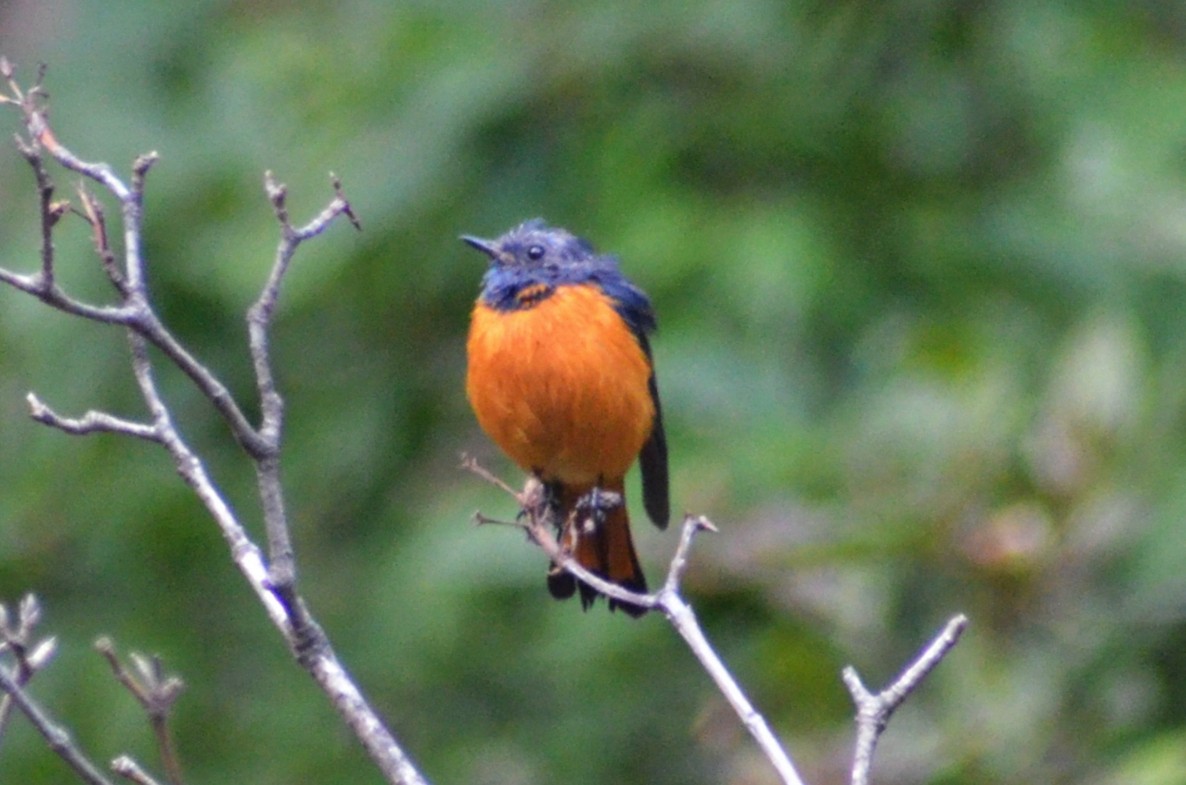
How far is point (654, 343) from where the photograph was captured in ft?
17.1

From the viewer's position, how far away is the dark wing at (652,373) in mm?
5039

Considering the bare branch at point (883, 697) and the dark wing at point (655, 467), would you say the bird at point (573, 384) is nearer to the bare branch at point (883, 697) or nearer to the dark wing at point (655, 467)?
the dark wing at point (655, 467)

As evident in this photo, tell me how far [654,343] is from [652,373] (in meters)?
0.09

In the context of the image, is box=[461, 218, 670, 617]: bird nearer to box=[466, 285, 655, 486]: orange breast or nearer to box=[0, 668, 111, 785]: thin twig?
box=[466, 285, 655, 486]: orange breast

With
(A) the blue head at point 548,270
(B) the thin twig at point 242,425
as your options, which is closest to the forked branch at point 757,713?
(B) the thin twig at point 242,425

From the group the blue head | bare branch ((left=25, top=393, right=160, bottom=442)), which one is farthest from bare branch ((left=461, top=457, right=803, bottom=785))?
the blue head

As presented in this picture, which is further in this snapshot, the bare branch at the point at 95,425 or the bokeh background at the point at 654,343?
the bokeh background at the point at 654,343

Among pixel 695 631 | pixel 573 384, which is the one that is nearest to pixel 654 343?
pixel 573 384

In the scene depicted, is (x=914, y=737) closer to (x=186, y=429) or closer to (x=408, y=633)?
(x=408, y=633)

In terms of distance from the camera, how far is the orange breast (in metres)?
4.71

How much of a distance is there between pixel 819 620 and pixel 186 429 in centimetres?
248

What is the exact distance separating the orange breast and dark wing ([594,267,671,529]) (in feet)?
0.29

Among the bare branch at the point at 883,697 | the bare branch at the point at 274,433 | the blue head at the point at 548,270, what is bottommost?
the bare branch at the point at 883,697

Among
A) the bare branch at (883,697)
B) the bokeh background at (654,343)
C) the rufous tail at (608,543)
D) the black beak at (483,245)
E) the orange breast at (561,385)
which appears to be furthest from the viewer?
the rufous tail at (608,543)
